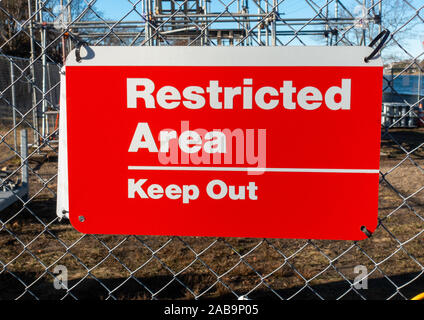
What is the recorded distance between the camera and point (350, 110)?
1.58 m

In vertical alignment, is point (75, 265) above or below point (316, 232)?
below

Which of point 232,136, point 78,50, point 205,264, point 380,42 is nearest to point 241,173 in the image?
point 232,136

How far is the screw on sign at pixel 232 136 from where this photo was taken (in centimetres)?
158

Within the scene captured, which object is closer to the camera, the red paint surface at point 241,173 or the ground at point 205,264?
the red paint surface at point 241,173

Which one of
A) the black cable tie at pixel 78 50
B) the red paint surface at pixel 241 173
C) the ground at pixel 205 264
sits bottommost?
the ground at pixel 205 264

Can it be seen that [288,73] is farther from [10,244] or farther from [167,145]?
[10,244]

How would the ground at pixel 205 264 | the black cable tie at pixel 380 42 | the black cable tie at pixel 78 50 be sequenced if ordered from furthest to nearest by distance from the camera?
the ground at pixel 205 264 → the black cable tie at pixel 78 50 → the black cable tie at pixel 380 42

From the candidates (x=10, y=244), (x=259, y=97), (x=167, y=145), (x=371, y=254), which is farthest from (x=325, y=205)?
(x=10, y=244)

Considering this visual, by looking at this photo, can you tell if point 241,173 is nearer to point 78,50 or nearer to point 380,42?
point 380,42

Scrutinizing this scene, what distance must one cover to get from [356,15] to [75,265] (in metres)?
3.05

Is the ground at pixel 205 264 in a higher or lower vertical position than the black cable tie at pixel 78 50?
lower

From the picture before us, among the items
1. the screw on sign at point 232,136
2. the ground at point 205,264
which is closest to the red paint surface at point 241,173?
the screw on sign at point 232,136

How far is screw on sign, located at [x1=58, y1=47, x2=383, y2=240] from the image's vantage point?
158 cm

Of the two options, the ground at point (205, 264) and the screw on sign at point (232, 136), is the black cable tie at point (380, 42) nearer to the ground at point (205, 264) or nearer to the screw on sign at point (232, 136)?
the screw on sign at point (232, 136)
